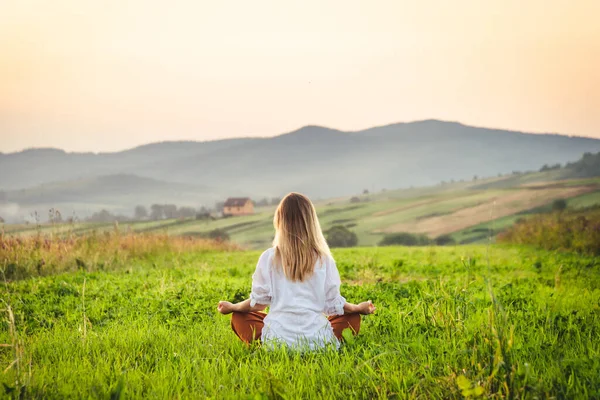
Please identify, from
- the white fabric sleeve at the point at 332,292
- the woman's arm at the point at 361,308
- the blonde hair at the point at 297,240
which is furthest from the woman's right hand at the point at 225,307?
the woman's arm at the point at 361,308

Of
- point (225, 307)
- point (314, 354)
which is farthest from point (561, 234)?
point (225, 307)

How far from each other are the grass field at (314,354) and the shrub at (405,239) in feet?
95.6

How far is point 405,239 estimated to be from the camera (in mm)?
39375

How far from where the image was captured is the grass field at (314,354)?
369cm

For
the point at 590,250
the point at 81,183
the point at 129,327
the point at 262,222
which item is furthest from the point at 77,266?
the point at 81,183

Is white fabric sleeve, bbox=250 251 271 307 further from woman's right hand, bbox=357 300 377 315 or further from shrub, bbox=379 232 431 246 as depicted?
shrub, bbox=379 232 431 246

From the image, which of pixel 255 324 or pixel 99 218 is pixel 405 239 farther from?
pixel 255 324

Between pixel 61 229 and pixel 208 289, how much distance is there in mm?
8979

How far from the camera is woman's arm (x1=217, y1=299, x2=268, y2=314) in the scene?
16.4ft

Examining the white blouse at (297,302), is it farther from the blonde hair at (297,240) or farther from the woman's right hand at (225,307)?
the woman's right hand at (225,307)

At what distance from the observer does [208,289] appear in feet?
29.3

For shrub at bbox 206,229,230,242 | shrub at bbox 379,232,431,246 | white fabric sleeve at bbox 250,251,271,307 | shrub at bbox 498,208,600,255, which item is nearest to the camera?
white fabric sleeve at bbox 250,251,271,307

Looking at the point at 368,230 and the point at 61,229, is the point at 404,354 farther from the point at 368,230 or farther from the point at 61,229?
the point at 368,230

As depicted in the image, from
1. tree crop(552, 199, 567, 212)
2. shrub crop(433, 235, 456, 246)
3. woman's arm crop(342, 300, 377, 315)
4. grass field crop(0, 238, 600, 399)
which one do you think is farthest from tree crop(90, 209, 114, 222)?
tree crop(552, 199, 567, 212)
